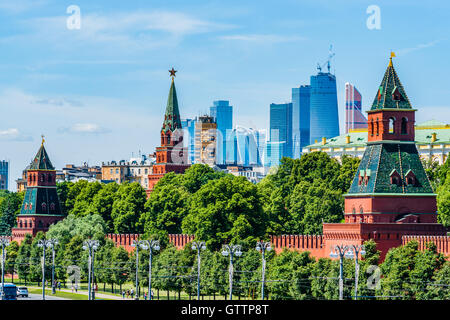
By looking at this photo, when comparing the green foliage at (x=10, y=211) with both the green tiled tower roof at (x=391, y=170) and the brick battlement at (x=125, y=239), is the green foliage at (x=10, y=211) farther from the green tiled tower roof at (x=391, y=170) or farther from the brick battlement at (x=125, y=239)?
the green tiled tower roof at (x=391, y=170)

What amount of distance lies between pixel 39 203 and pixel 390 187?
77.1 metres

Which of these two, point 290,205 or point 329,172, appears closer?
point 290,205

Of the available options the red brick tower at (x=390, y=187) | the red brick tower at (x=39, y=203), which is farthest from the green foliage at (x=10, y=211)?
the red brick tower at (x=390, y=187)

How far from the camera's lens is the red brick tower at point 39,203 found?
169000 mm

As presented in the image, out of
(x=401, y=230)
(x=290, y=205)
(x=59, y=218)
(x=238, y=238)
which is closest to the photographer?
(x=401, y=230)

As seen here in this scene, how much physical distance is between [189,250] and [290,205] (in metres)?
22.5

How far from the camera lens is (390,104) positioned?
109312 mm

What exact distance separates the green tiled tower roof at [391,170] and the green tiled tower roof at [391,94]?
13.0 feet

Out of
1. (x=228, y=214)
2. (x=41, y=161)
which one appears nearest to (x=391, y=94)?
(x=228, y=214)

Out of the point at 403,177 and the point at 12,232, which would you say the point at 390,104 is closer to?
the point at 403,177

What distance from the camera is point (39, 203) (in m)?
170

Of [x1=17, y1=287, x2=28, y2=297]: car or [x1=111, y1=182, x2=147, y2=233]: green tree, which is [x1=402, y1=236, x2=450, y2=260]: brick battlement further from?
[x1=111, y1=182, x2=147, y2=233]: green tree
